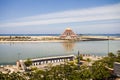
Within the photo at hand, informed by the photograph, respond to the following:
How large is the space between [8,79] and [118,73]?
6930mm

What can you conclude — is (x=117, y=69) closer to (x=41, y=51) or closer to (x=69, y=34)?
(x=41, y=51)

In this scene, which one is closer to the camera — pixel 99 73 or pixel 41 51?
pixel 99 73

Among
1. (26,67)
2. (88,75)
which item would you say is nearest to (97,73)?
(88,75)

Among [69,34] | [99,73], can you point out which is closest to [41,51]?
[99,73]

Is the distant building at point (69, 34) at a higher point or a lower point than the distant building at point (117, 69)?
higher

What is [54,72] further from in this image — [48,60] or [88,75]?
[48,60]

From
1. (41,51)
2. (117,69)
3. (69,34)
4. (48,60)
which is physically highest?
(69,34)

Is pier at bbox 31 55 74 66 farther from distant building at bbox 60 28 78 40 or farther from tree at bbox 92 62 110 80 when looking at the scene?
distant building at bbox 60 28 78 40

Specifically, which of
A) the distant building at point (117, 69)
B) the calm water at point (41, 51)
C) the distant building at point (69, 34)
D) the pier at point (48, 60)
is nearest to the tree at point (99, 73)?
the distant building at point (117, 69)

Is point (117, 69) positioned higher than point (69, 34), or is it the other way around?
point (69, 34)

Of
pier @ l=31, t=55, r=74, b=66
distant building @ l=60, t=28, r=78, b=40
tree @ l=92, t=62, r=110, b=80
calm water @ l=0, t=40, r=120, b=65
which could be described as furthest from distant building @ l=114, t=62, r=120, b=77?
distant building @ l=60, t=28, r=78, b=40

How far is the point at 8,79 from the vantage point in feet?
33.1

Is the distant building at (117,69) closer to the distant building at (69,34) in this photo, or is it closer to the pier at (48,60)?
the pier at (48,60)

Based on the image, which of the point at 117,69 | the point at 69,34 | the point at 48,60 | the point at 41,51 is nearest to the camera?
the point at 117,69
